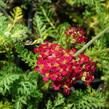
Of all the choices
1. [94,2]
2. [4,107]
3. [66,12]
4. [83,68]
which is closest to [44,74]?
[83,68]

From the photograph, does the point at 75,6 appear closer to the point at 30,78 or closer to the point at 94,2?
the point at 94,2

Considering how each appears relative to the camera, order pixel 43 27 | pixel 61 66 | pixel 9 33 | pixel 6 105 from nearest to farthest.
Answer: pixel 61 66 → pixel 9 33 → pixel 6 105 → pixel 43 27

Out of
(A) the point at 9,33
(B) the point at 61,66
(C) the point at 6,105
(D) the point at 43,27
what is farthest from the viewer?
(D) the point at 43,27

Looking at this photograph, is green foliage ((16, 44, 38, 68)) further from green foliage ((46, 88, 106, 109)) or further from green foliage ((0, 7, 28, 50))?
green foliage ((46, 88, 106, 109))

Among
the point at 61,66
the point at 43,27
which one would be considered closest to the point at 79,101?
the point at 61,66

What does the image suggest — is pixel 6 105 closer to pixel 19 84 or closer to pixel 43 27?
pixel 19 84

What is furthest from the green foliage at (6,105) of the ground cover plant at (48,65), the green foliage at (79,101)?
the green foliage at (79,101)

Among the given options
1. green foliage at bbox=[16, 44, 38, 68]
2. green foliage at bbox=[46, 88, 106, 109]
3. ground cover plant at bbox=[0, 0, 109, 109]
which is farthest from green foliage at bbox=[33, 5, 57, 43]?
green foliage at bbox=[46, 88, 106, 109]

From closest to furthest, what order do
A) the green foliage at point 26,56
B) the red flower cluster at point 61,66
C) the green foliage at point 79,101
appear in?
the red flower cluster at point 61,66
the green foliage at point 26,56
the green foliage at point 79,101

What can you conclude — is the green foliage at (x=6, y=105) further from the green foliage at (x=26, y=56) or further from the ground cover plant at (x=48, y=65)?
the green foliage at (x=26, y=56)
